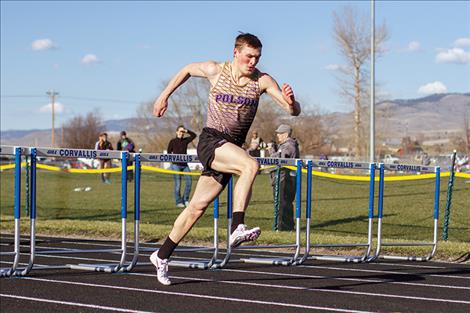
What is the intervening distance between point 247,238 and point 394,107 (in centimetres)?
6008

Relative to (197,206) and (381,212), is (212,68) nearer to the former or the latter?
(197,206)

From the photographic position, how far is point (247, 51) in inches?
300

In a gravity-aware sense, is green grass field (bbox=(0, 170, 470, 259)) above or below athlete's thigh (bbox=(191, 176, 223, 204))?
below

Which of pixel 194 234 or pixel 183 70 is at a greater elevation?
pixel 183 70

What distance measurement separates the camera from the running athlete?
24.9ft

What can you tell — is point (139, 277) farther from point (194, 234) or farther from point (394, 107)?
point (394, 107)

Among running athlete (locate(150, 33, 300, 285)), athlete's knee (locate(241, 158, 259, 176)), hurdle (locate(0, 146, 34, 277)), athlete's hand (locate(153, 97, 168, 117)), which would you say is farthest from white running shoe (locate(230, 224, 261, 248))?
hurdle (locate(0, 146, 34, 277))

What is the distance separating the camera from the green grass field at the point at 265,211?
14.8 m

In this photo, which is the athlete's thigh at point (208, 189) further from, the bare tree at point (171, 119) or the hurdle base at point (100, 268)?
the bare tree at point (171, 119)

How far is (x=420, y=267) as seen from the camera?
37.3 feet

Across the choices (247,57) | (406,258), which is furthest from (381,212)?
(247,57)

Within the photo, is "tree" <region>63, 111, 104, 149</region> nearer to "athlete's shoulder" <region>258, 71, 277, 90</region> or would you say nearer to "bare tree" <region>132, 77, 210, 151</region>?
"bare tree" <region>132, 77, 210, 151</region>

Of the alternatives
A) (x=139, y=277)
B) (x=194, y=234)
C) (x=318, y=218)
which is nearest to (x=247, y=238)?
(x=139, y=277)

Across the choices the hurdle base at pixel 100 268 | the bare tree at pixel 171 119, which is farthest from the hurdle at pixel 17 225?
the bare tree at pixel 171 119
